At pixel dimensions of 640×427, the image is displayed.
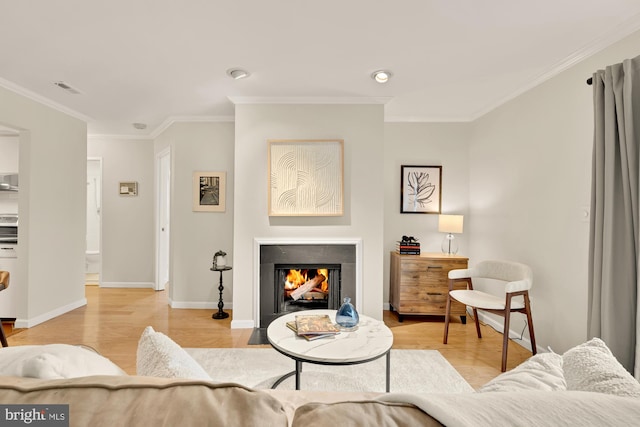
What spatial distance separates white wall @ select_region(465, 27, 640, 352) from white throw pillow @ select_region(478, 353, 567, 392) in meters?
1.88

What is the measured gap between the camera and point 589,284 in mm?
2146

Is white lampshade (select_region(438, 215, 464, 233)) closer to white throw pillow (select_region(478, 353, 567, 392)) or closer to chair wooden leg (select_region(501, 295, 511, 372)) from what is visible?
chair wooden leg (select_region(501, 295, 511, 372))

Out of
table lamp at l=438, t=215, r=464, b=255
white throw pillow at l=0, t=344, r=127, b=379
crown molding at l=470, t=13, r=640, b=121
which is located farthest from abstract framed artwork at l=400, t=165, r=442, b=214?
white throw pillow at l=0, t=344, r=127, b=379

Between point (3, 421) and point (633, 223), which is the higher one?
point (633, 223)

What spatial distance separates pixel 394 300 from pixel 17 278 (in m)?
4.24

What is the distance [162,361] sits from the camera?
835 millimetres

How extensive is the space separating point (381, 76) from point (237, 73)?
1.27m

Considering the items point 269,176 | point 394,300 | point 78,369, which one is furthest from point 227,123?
point 78,369

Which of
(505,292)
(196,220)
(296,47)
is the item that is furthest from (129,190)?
(505,292)

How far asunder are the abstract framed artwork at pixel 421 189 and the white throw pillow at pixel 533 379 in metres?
3.05

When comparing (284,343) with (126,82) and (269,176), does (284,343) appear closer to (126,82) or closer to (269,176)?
(269,176)

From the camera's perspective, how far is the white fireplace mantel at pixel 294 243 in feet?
10.8

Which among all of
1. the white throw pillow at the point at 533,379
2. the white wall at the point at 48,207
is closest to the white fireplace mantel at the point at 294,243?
the white throw pillow at the point at 533,379

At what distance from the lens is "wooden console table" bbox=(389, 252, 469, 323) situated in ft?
11.4
